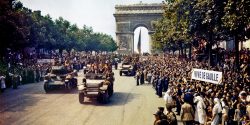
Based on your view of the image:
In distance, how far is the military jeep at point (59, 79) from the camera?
28378 mm

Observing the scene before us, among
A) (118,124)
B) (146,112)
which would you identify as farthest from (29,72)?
(118,124)

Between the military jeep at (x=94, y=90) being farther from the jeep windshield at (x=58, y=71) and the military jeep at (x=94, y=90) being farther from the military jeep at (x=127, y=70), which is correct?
the military jeep at (x=127, y=70)

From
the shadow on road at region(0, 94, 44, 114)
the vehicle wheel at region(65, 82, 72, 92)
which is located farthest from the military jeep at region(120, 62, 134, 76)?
the shadow on road at region(0, 94, 44, 114)

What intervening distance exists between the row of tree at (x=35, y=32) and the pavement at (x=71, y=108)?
6.03 m

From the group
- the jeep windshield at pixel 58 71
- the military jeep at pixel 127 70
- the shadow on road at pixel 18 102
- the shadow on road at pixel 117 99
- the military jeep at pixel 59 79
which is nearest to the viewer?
the shadow on road at pixel 18 102

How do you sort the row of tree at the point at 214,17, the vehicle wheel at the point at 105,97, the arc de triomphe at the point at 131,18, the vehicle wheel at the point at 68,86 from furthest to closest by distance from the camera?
the arc de triomphe at the point at 131,18
the vehicle wheel at the point at 68,86
the vehicle wheel at the point at 105,97
the row of tree at the point at 214,17

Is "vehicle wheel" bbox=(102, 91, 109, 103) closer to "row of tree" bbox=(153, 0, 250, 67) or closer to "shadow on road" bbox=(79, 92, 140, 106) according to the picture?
"shadow on road" bbox=(79, 92, 140, 106)

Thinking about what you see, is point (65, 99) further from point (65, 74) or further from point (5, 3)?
point (5, 3)

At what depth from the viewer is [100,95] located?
77.0ft

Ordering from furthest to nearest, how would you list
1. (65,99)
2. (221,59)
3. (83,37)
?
(83,37) → (221,59) → (65,99)

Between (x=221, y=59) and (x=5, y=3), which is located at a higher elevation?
(x=5, y=3)

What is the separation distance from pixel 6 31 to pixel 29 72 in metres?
4.09

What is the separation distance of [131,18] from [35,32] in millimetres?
52925

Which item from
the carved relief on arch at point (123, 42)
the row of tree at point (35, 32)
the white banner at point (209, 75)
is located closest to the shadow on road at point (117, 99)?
the white banner at point (209, 75)
